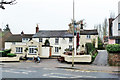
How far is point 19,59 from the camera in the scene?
30594 mm

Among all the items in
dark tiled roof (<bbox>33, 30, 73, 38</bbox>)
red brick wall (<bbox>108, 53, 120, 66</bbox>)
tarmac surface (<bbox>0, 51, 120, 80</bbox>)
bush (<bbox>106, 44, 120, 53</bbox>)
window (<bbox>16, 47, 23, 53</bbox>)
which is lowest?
tarmac surface (<bbox>0, 51, 120, 80</bbox>)

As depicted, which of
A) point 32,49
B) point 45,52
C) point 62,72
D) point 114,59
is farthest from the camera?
point 45,52

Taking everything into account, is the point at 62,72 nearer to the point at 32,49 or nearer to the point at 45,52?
the point at 32,49

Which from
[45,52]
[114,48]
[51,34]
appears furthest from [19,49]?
[114,48]

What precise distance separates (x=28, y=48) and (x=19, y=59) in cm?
336

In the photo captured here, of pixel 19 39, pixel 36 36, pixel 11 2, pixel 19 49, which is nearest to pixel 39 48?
pixel 19 49

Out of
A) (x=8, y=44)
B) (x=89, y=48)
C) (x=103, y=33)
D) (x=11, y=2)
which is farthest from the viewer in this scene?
(x=103, y=33)

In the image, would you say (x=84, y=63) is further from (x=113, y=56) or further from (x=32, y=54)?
(x=32, y=54)

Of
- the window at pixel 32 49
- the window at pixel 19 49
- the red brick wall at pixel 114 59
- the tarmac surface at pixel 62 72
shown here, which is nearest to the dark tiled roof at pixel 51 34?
the window at pixel 19 49

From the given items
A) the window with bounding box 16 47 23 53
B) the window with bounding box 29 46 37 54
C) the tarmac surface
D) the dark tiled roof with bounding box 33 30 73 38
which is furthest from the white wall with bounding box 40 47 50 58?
the tarmac surface

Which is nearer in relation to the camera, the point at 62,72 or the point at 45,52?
the point at 62,72

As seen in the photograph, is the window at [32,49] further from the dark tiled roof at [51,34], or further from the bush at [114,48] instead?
the bush at [114,48]

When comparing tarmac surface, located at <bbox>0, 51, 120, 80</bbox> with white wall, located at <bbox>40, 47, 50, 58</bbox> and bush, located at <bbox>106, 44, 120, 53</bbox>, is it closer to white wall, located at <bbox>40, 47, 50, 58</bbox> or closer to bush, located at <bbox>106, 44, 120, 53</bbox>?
bush, located at <bbox>106, 44, 120, 53</bbox>

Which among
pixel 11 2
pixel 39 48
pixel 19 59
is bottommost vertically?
pixel 19 59
